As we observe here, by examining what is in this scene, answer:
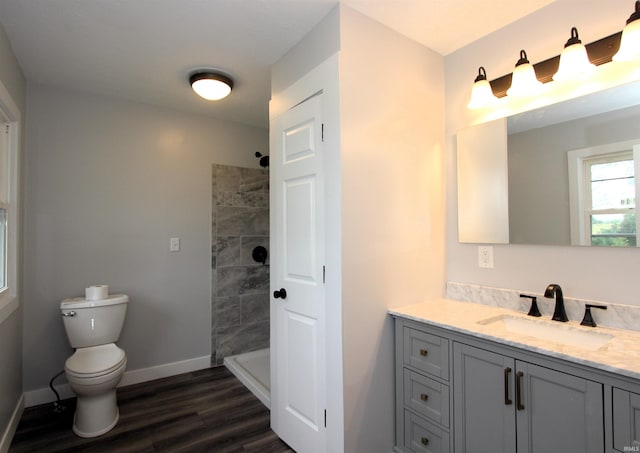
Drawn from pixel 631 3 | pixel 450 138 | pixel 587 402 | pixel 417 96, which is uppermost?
pixel 631 3

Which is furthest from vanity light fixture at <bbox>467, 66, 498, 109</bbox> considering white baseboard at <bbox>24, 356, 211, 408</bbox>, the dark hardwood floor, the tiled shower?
white baseboard at <bbox>24, 356, 211, 408</bbox>

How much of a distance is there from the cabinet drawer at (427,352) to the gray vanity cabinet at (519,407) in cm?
6

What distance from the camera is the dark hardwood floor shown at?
199cm

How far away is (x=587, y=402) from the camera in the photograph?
114 centimetres

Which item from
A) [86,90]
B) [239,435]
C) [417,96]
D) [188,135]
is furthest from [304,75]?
[239,435]

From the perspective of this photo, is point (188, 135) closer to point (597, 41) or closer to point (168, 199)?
point (168, 199)

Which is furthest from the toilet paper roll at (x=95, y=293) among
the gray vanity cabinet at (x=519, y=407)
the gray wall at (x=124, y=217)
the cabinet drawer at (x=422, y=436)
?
the gray vanity cabinet at (x=519, y=407)

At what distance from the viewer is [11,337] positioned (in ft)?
6.89

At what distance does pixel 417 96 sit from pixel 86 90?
8.48 feet

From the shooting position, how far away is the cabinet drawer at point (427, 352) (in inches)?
62.6

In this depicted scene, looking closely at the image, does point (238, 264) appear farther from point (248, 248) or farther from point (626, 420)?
point (626, 420)

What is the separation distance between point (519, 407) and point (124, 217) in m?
3.01

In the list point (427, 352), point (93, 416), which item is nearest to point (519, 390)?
point (427, 352)

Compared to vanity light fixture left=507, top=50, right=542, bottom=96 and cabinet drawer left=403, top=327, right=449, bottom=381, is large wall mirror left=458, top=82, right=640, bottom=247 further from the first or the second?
cabinet drawer left=403, top=327, right=449, bottom=381
